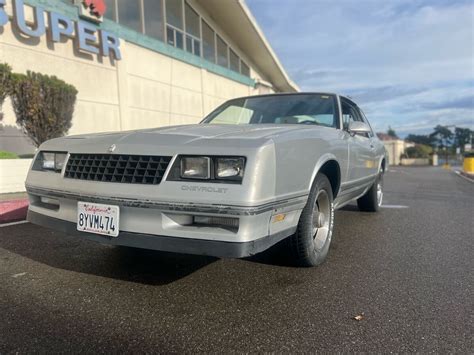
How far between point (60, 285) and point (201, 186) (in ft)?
4.48

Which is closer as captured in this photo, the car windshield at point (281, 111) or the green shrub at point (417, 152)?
the car windshield at point (281, 111)

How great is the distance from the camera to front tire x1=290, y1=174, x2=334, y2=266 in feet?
9.29

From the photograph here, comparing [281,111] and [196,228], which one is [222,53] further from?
[196,228]

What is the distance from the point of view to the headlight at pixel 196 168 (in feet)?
7.50

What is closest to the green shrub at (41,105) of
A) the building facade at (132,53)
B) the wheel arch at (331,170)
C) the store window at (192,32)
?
the building facade at (132,53)

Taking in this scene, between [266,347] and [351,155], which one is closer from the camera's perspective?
[266,347]

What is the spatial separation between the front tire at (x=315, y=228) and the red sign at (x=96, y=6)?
11234 mm

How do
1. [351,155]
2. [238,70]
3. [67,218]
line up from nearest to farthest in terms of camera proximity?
1. [67,218]
2. [351,155]
3. [238,70]

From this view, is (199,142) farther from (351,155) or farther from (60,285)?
(351,155)

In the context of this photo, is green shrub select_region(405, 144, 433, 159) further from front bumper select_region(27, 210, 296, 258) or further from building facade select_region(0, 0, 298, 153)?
front bumper select_region(27, 210, 296, 258)

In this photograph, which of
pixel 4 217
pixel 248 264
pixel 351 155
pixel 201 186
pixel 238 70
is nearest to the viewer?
pixel 201 186

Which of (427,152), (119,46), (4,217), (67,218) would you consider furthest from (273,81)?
(427,152)

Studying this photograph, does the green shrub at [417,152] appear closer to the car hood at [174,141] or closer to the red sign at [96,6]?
the red sign at [96,6]

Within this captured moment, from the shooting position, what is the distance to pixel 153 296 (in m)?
2.54
